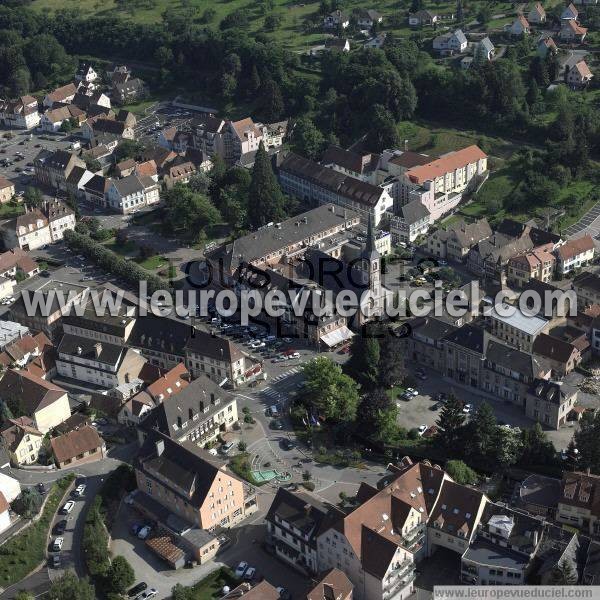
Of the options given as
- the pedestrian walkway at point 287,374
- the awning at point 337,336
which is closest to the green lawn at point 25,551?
the pedestrian walkway at point 287,374

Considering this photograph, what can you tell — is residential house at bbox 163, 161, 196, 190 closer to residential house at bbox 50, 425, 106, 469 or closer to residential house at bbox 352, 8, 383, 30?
residential house at bbox 352, 8, 383, 30

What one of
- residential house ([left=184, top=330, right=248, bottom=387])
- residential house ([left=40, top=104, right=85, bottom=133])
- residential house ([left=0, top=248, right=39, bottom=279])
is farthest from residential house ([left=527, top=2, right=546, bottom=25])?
residential house ([left=184, top=330, right=248, bottom=387])

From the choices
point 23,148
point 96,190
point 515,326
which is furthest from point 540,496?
point 23,148

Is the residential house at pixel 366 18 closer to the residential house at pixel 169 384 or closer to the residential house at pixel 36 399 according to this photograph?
the residential house at pixel 169 384

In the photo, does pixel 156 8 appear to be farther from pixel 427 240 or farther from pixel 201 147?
pixel 427 240

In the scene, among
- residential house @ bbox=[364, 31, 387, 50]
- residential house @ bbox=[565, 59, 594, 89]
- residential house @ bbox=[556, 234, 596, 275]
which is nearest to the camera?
residential house @ bbox=[556, 234, 596, 275]

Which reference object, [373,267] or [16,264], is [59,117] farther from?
[373,267]
